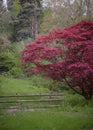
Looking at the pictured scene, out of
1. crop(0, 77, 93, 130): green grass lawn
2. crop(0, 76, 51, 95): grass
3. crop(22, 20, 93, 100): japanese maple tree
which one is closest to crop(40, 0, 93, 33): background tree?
crop(0, 76, 51, 95): grass

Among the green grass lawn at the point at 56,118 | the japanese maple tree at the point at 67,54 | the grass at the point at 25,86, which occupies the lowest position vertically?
the grass at the point at 25,86

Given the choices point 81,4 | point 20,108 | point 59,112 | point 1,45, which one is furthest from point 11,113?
point 81,4

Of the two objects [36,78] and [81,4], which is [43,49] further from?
[81,4]

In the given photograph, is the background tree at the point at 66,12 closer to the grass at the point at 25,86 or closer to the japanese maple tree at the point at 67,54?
the grass at the point at 25,86

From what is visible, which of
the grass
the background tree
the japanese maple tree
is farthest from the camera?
the background tree

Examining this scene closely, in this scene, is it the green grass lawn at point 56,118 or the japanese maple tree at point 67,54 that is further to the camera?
the japanese maple tree at point 67,54

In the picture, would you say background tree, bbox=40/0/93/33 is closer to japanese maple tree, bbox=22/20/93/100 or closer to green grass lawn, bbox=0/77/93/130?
japanese maple tree, bbox=22/20/93/100

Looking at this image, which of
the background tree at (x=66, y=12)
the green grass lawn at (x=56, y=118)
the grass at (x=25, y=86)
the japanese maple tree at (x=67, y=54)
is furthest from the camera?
the background tree at (x=66, y=12)

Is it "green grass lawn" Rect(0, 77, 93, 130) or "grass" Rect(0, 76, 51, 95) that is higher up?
"green grass lawn" Rect(0, 77, 93, 130)

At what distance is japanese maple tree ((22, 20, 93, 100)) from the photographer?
11.0m

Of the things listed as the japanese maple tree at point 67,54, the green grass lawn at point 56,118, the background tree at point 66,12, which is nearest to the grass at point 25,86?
the green grass lawn at point 56,118

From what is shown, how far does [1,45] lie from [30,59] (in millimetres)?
9881

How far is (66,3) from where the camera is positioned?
30.4m

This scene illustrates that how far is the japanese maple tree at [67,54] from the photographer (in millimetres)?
10992
